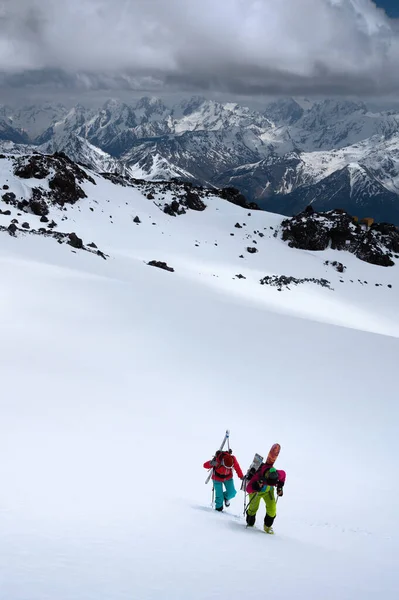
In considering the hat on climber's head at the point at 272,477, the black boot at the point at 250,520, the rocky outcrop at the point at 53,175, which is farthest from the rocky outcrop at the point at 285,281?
the hat on climber's head at the point at 272,477

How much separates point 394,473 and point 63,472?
378 inches

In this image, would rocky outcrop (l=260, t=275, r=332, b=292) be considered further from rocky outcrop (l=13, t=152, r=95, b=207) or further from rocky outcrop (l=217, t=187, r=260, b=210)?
rocky outcrop (l=217, t=187, r=260, b=210)

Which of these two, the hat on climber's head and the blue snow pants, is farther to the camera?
the blue snow pants

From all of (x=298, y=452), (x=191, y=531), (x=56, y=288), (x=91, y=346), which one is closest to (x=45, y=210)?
(x=56, y=288)

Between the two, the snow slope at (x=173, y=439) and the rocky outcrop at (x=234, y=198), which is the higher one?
the rocky outcrop at (x=234, y=198)

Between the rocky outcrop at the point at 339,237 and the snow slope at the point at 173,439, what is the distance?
44.7 metres

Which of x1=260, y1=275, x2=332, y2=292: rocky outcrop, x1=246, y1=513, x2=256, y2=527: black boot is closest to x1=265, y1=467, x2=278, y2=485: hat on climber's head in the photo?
x1=246, y1=513, x2=256, y2=527: black boot

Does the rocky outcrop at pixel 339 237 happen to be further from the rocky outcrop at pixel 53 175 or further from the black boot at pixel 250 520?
the black boot at pixel 250 520

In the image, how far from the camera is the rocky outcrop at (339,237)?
73.5 meters

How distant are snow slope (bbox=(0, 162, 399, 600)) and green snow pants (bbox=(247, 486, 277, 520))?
0.42 m

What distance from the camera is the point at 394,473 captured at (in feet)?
44.6

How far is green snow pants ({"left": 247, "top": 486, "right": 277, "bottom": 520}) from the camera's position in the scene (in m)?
9.50

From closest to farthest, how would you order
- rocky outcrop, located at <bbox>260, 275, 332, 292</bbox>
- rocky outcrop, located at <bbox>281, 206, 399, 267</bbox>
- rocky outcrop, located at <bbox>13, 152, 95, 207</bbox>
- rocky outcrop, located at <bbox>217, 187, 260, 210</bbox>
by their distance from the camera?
rocky outcrop, located at <bbox>260, 275, 332, 292</bbox>, rocky outcrop, located at <bbox>13, 152, 95, 207</bbox>, rocky outcrop, located at <bbox>281, 206, 399, 267</bbox>, rocky outcrop, located at <bbox>217, 187, 260, 210</bbox>

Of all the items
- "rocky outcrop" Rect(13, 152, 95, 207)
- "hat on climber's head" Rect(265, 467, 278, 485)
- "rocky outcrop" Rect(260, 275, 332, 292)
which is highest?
"rocky outcrop" Rect(13, 152, 95, 207)
